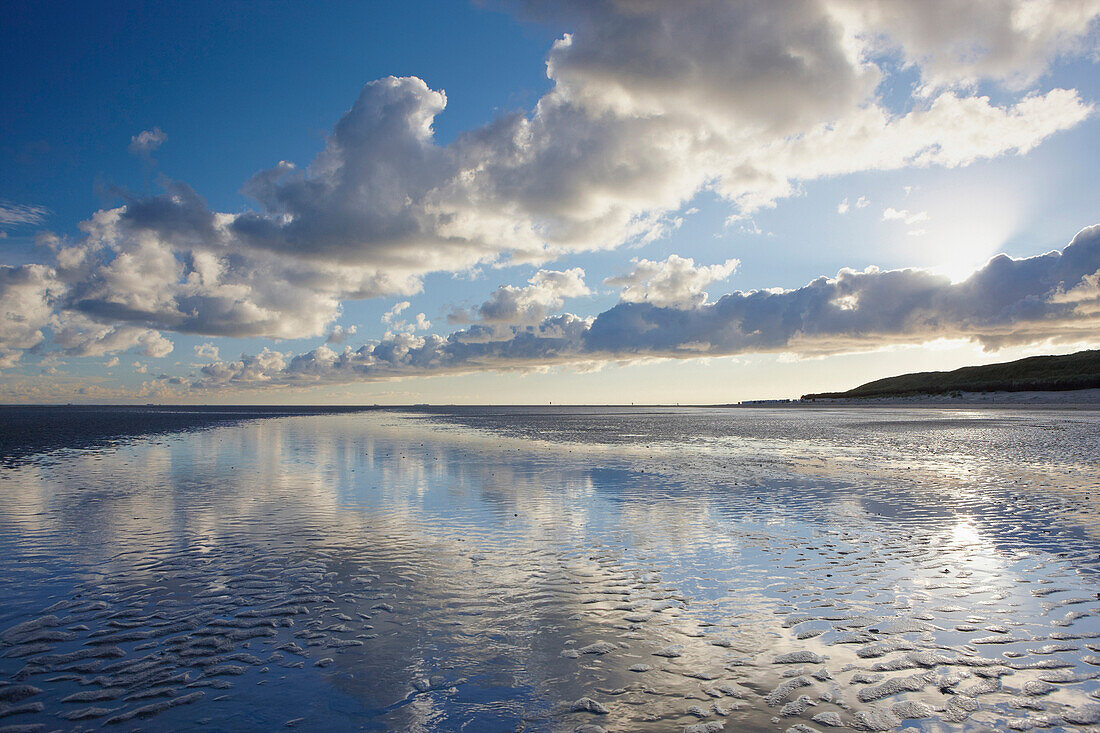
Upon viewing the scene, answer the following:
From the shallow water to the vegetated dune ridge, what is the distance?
13789 cm

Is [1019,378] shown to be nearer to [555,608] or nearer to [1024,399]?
[1024,399]

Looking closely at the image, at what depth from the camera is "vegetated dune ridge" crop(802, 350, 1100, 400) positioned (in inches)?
4910

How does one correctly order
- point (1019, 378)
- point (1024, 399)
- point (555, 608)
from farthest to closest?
1. point (1019, 378)
2. point (1024, 399)
3. point (555, 608)

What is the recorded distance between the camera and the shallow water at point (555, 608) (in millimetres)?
6688

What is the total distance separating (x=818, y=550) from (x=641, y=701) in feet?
27.1

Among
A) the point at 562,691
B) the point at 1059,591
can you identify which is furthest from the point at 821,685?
the point at 1059,591

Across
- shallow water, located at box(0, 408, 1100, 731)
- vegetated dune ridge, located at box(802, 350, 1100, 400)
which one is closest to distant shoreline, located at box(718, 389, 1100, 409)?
vegetated dune ridge, located at box(802, 350, 1100, 400)

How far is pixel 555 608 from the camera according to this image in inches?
387

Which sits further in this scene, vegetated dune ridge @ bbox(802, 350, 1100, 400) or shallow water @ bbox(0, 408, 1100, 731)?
vegetated dune ridge @ bbox(802, 350, 1100, 400)

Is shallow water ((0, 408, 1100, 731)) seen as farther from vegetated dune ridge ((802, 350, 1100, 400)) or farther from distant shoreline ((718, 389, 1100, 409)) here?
vegetated dune ridge ((802, 350, 1100, 400))

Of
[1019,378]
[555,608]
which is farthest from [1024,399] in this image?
[555,608]

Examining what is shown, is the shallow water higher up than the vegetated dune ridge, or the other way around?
the vegetated dune ridge

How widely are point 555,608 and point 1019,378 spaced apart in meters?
186

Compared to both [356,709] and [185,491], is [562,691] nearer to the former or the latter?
[356,709]
